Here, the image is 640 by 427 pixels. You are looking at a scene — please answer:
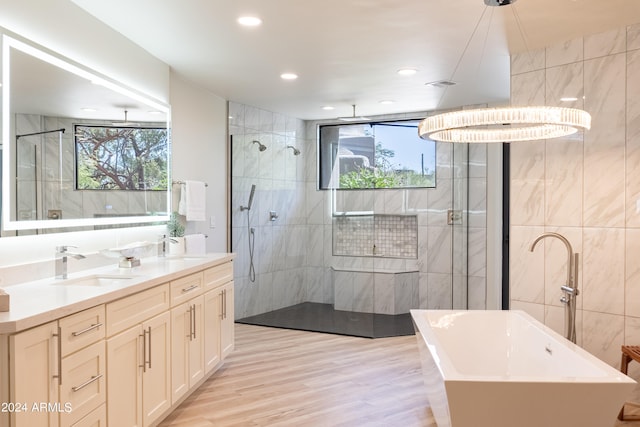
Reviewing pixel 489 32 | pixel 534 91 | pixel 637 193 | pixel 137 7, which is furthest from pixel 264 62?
pixel 637 193

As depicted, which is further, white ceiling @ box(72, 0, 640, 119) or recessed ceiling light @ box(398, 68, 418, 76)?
recessed ceiling light @ box(398, 68, 418, 76)

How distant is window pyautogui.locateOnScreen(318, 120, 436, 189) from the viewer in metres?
6.07

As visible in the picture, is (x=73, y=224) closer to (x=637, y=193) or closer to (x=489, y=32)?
(x=489, y=32)

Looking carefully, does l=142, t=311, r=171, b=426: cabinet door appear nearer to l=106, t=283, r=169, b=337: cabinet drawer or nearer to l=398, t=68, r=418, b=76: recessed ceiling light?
l=106, t=283, r=169, b=337: cabinet drawer

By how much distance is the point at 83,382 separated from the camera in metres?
2.23

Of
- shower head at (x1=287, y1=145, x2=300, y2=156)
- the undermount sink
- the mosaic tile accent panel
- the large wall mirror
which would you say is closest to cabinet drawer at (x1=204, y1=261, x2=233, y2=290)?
the large wall mirror

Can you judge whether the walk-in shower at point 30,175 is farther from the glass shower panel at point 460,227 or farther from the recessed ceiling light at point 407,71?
the glass shower panel at point 460,227

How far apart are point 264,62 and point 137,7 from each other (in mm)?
1284

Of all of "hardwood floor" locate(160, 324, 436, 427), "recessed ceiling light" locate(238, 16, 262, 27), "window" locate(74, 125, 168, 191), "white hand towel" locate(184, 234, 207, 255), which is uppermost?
"recessed ceiling light" locate(238, 16, 262, 27)

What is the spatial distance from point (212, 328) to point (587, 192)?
281 centimetres

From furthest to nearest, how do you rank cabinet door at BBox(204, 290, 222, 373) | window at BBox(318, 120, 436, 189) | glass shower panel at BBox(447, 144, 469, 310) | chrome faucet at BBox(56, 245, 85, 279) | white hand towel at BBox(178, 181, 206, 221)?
window at BBox(318, 120, 436, 189) → glass shower panel at BBox(447, 144, 469, 310) → white hand towel at BBox(178, 181, 206, 221) → cabinet door at BBox(204, 290, 222, 373) → chrome faucet at BBox(56, 245, 85, 279)

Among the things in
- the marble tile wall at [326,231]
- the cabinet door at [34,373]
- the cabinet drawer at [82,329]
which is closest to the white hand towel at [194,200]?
the marble tile wall at [326,231]

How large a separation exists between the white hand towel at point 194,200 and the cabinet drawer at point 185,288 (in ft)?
3.67

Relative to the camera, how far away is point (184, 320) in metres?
3.29
